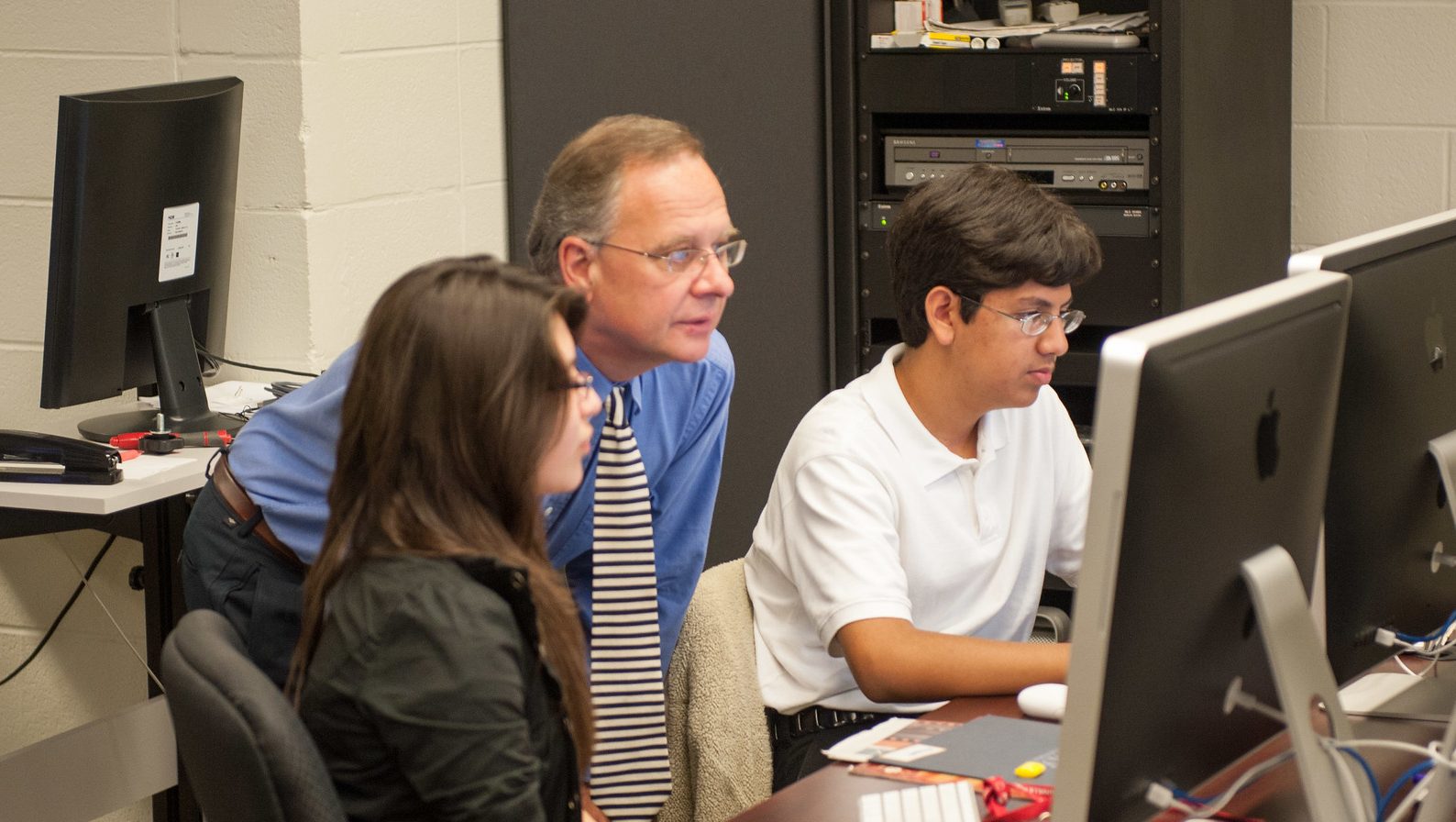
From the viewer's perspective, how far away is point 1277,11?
9.68 ft

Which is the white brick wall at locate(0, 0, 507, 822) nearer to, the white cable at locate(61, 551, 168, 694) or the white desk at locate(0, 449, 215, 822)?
the white cable at locate(61, 551, 168, 694)

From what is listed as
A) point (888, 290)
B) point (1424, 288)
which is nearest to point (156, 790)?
point (888, 290)

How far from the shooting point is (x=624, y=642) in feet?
5.42

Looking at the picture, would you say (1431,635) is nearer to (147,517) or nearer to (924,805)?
(924,805)

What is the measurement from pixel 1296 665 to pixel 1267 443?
0.49 feet

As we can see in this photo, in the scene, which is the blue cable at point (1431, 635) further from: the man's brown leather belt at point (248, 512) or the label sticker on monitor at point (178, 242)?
the label sticker on monitor at point (178, 242)

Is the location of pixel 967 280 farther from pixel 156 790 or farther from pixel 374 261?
pixel 156 790

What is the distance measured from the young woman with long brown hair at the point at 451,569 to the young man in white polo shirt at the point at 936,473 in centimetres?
45

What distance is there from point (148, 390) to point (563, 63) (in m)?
0.97

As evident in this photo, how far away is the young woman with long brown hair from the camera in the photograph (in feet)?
3.91

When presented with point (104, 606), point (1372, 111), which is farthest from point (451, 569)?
point (1372, 111)

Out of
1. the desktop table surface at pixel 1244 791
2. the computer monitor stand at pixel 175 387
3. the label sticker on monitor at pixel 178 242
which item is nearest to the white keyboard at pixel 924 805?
the desktop table surface at pixel 1244 791

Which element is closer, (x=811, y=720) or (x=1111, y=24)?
(x=811, y=720)

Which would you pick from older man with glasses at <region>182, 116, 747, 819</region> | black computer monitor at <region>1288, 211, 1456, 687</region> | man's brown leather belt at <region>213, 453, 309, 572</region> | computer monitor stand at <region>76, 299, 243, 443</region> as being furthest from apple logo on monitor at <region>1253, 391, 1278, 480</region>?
computer monitor stand at <region>76, 299, 243, 443</region>
